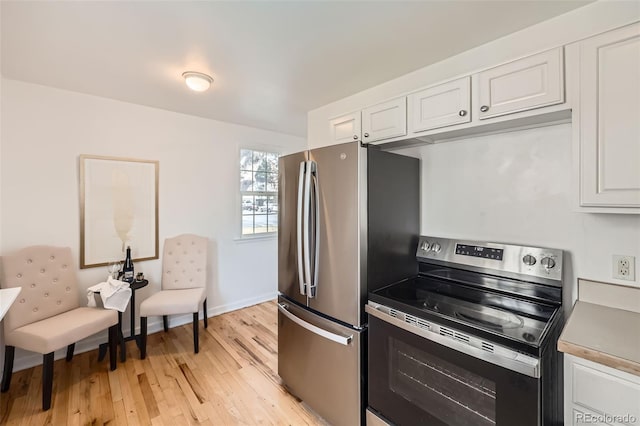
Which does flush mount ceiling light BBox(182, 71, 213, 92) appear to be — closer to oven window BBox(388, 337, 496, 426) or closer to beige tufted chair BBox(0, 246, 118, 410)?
beige tufted chair BBox(0, 246, 118, 410)

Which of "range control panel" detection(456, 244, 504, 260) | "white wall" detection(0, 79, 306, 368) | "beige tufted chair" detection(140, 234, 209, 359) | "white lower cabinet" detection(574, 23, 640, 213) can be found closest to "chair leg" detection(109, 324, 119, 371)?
"beige tufted chair" detection(140, 234, 209, 359)

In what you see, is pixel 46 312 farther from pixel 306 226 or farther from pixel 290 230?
pixel 306 226

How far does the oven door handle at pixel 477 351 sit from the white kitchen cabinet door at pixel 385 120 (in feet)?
3.88

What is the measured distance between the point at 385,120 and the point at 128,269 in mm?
2717

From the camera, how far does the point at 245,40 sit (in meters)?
1.64

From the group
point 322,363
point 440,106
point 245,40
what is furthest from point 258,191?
point 440,106

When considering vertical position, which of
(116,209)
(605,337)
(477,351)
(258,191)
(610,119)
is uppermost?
(610,119)

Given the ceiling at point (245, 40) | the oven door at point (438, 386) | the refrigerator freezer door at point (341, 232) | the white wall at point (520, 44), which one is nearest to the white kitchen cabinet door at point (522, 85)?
the white wall at point (520, 44)

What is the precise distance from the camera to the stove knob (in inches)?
57.1

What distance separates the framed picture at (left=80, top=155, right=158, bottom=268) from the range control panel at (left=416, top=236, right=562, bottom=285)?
2726 mm

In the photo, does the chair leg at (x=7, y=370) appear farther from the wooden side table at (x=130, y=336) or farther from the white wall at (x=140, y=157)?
the wooden side table at (x=130, y=336)

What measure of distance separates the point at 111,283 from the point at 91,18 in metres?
1.97

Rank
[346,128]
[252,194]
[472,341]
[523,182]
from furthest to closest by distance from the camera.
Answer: [252,194] < [346,128] < [523,182] < [472,341]

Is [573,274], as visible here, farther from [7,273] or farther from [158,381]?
[7,273]
